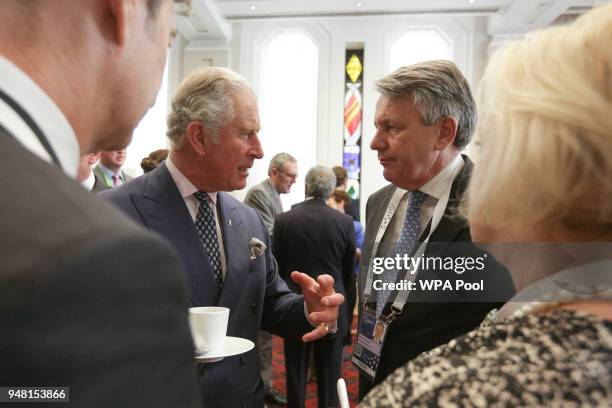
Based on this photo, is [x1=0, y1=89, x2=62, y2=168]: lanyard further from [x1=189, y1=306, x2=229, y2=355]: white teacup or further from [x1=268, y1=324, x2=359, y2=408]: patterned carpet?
[x1=268, y1=324, x2=359, y2=408]: patterned carpet

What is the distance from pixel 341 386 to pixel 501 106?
1.82 feet

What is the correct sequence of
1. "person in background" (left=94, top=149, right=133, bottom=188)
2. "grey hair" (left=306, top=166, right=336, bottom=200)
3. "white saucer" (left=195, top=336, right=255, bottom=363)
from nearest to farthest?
"white saucer" (left=195, top=336, right=255, bottom=363), "person in background" (left=94, top=149, right=133, bottom=188), "grey hair" (left=306, top=166, right=336, bottom=200)

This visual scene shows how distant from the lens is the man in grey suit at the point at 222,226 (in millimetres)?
1525

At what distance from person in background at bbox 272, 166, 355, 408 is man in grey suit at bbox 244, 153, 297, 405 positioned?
0.81 feet

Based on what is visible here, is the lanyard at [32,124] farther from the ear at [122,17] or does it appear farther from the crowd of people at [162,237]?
the ear at [122,17]

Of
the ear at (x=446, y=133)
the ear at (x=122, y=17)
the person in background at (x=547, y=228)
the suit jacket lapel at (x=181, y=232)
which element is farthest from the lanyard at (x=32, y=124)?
the ear at (x=446, y=133)

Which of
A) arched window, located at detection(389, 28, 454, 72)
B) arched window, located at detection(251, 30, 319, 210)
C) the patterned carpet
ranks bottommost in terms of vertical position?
the patterned carpet

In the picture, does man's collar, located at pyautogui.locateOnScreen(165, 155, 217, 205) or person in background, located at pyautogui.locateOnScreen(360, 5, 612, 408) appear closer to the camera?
person in background, located at pyautogui.locateOnScreen(360, 5, 612, 408)

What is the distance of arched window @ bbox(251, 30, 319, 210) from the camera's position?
8609mm

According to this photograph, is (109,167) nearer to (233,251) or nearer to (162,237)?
(233,251)

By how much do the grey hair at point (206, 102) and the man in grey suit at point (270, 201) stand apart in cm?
200

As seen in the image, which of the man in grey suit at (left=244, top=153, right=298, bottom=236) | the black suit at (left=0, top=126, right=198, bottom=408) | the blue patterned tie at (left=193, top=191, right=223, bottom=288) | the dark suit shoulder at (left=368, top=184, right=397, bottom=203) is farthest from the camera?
the man in grey suit at (left=244, top=153, right=298, bottom=236)

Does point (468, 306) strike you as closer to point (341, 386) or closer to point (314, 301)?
point (314, 301)

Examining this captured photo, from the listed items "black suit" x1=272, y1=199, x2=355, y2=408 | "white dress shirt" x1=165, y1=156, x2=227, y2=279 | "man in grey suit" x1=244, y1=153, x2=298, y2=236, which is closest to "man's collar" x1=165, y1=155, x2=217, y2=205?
"white dress shirt" x1=165, y1=156, x2=227, y2=279
